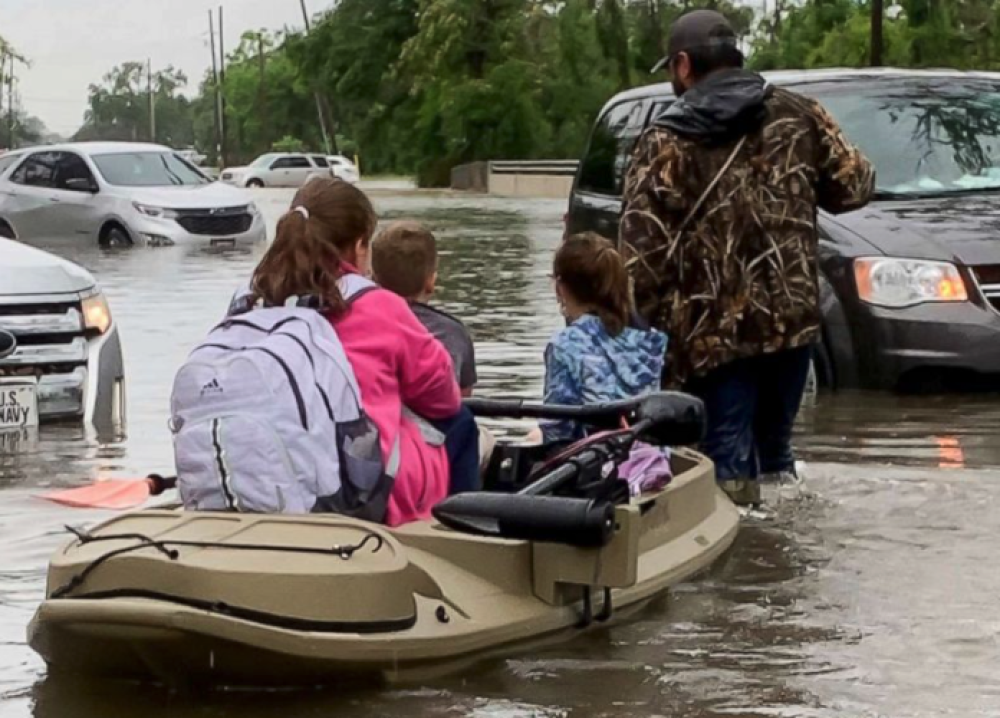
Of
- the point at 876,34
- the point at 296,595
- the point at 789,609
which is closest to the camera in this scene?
the point at 296,595

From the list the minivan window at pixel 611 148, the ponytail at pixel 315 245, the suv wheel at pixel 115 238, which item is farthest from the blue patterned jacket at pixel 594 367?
the suv wheel at pixel 115 238

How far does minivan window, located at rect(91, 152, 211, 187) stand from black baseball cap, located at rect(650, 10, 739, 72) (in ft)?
66.8

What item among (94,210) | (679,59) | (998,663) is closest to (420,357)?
(998,663)

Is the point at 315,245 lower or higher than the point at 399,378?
higher

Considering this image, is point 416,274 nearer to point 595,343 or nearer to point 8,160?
point 595,343

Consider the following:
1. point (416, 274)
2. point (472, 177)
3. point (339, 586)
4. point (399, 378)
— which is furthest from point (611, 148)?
point (472, 177)

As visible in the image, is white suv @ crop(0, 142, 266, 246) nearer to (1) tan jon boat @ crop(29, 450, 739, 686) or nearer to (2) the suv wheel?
(2) the suv wheel

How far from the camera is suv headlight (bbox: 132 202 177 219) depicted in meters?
27.1

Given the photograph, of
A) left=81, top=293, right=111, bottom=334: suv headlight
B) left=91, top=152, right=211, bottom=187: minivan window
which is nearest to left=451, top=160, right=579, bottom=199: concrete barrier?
left=91, top=152, right=211, bottom=187: minivan window

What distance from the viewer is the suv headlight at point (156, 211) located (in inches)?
1066

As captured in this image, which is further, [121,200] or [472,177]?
[472,177]

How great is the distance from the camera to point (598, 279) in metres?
7.45

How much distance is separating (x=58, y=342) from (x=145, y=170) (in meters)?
17.6

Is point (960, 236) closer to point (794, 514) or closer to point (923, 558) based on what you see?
point (794, 514)
